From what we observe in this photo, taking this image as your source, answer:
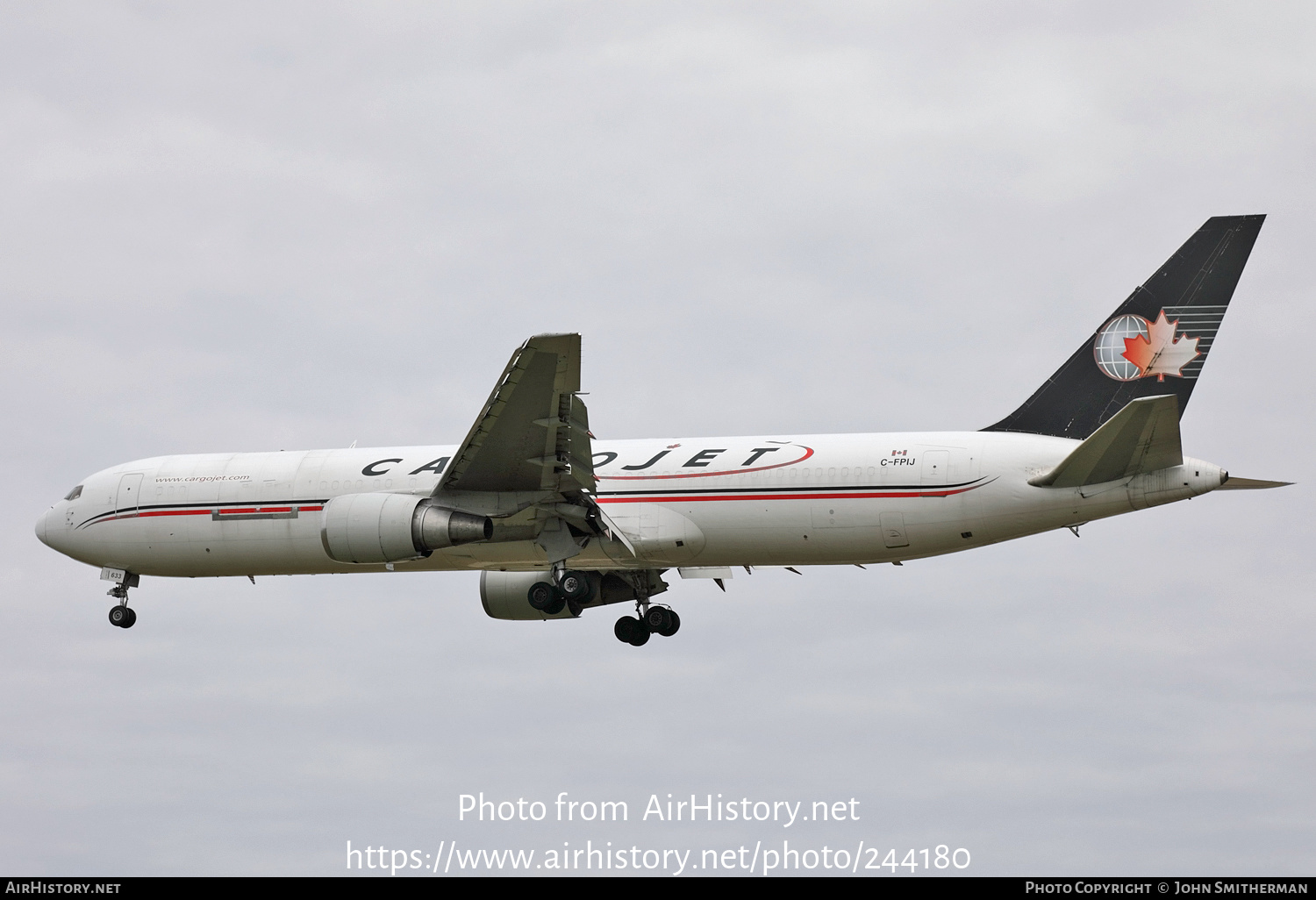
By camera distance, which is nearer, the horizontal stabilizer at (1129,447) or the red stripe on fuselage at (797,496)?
the horizontal stabilizer at (1129,447)

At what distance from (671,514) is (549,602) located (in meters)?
3.09

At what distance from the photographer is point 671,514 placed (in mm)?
29688

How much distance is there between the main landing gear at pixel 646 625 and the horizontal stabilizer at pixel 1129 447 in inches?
389

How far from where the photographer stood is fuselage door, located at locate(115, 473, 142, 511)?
3312 cm

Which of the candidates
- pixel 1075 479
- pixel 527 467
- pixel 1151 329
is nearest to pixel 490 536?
pixel 527 467

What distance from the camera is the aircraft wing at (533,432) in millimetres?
26078

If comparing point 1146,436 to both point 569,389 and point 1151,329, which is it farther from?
point 569,389

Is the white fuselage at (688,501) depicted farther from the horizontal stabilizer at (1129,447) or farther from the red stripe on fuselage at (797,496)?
the horizontal stabilizer at (1129,447)

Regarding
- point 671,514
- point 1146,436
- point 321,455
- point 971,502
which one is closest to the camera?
point 1146,436

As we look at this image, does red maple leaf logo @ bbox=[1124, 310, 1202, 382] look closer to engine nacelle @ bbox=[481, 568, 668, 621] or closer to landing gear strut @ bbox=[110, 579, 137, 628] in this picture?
engine nacelle @ bbox=[481, 568, 668, 621]

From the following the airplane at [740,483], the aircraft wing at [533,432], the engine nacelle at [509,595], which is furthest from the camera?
the engine nacelle at [509,595]

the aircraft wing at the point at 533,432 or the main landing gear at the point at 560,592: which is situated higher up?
the aircraft wing at the point at 533,432

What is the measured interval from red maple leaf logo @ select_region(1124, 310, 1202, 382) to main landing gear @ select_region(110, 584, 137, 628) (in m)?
21.7

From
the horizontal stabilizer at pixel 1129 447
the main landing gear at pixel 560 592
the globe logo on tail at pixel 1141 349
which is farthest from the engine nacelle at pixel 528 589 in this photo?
the globe logo on tail at pixel 1141 349
